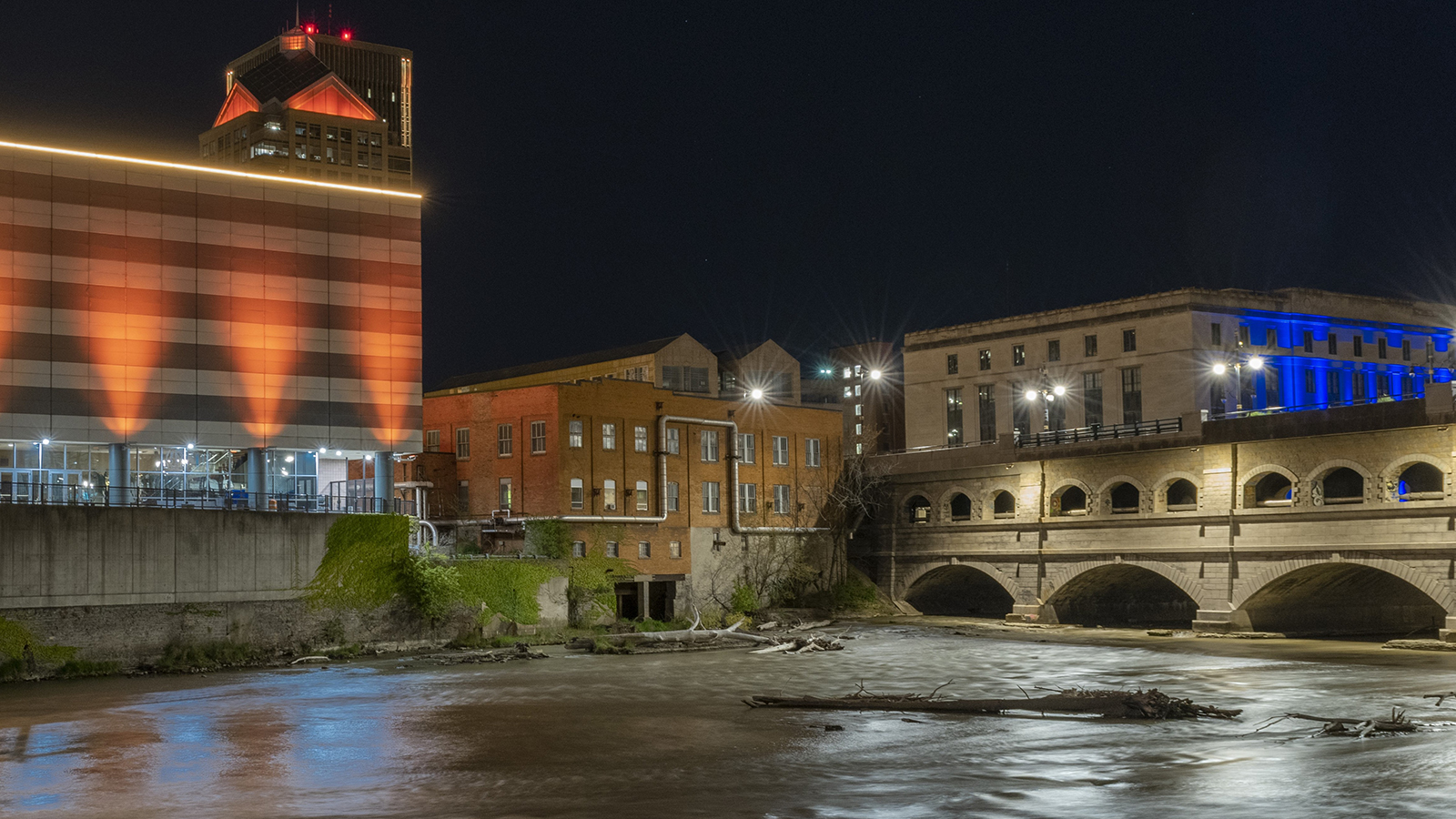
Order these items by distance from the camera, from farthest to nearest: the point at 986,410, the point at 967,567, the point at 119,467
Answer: the point at 986,410
the point at 967,567
the point at 119,467

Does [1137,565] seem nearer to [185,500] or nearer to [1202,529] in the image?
[1202,529]

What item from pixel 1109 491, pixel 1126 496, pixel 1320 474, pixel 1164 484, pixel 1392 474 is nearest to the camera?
pixel 1392 474

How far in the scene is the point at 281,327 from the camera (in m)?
64.1

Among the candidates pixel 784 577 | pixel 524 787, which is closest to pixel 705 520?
pixel 784 577

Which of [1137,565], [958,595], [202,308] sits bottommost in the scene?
[958,595]

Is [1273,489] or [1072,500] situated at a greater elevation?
[1273,489]

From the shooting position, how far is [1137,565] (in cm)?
6794

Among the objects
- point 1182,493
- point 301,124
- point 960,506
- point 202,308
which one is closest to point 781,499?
point 960,506

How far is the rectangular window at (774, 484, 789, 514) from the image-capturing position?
84000 mm

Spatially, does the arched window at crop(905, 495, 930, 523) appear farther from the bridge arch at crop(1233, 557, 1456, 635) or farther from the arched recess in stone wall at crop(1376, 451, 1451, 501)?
the arched recess in stone wall at crop(1376, 451, 1451, 501)

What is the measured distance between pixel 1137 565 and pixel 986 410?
57.7m

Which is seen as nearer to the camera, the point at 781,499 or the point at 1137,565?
the point at 1137,565

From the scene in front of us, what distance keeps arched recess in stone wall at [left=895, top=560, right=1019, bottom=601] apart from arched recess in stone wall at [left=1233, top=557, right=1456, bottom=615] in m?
14.8

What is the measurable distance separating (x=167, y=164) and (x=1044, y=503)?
44.9 meters
